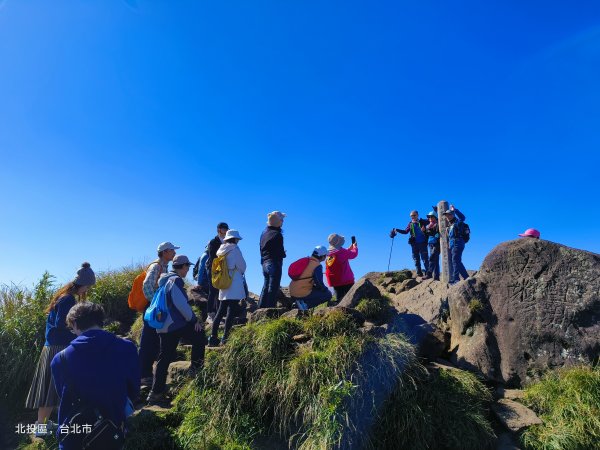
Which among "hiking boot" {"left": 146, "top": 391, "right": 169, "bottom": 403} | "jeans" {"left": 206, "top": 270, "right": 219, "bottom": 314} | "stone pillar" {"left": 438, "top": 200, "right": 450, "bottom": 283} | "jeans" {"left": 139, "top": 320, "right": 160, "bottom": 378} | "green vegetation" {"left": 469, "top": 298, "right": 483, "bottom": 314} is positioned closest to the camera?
"hiking boot" {"left": 146, "top": 391, "right": 169, "bottom": 403}

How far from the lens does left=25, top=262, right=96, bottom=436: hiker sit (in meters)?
6.77

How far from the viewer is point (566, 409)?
6.18 metres

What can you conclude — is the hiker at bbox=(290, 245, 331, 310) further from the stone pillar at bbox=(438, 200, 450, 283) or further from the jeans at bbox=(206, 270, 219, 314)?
the stone pillar at bbox=(438, 200, 450, 283)

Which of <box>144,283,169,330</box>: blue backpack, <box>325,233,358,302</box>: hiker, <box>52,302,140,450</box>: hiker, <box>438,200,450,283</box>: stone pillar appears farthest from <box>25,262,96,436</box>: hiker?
<box>438,200,450,283</box>: stone pillar

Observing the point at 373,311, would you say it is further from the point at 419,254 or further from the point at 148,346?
the point at 419,254

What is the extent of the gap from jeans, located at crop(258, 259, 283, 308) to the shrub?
6.43 meters

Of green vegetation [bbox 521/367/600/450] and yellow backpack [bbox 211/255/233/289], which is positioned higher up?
yellow backpack [bbox 211/255/233/289]

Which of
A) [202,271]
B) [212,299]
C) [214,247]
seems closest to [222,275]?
[214,247]

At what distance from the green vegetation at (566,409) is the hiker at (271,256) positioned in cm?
527

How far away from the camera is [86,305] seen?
480 cm

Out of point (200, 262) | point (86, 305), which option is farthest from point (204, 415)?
point (200, 262)

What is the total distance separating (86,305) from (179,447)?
10.1 feet

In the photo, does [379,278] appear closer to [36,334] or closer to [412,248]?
[412,248]

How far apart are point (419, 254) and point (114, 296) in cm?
1078
